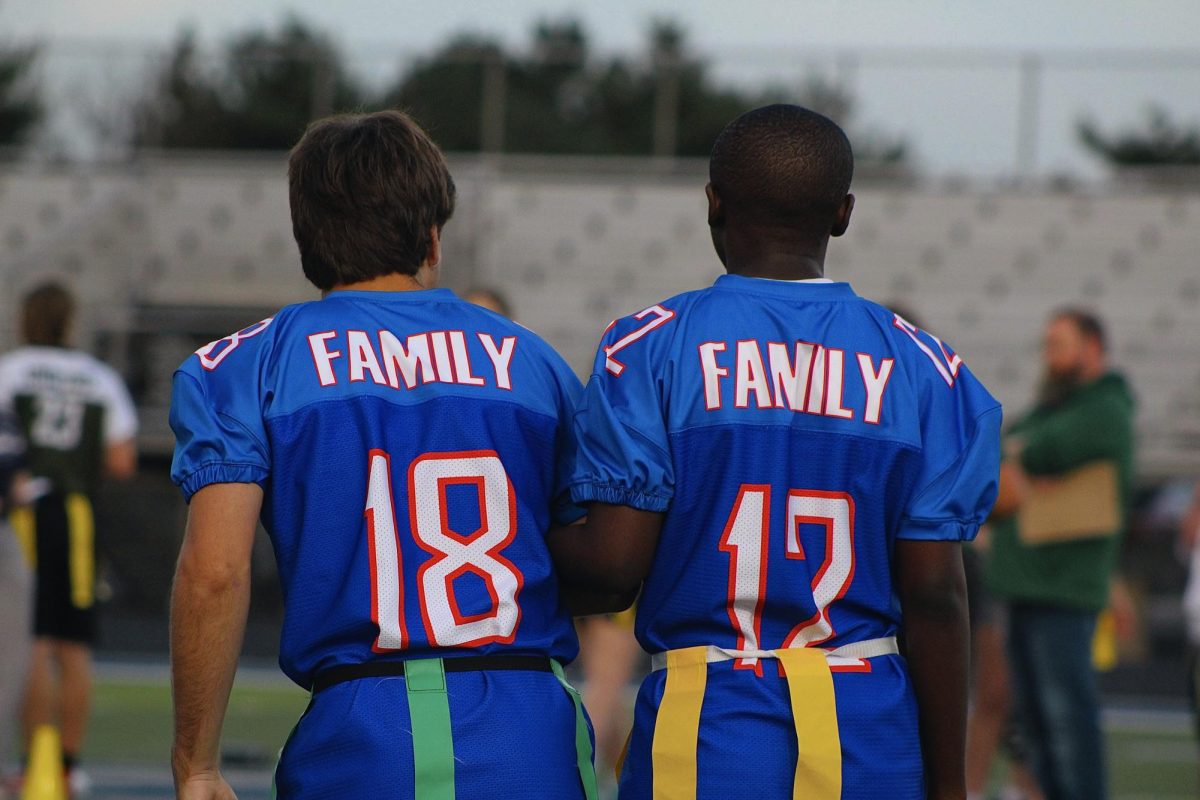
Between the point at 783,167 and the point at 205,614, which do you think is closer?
the point at 205,614

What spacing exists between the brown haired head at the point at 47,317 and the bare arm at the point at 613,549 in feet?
17.0

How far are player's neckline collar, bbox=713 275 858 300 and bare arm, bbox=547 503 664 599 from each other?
411mm

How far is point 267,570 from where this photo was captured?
56.9ft

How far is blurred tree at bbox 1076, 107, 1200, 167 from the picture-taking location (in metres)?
20.3

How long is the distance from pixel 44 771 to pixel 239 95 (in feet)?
58.0

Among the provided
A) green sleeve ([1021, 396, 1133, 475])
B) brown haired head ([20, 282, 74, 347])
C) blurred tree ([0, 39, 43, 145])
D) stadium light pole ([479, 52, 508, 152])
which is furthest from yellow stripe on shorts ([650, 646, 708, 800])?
blurred tree ([0, 39, 43, 145])

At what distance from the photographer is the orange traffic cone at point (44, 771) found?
5.94 meters

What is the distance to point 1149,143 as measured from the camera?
21.1m

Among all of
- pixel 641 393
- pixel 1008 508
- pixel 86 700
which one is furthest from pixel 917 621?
pixel 86 700

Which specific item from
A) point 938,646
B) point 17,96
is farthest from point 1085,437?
point 17,96

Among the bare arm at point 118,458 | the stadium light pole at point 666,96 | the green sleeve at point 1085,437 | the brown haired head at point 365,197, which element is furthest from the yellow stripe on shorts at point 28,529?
the stadium light pole at point 666,96

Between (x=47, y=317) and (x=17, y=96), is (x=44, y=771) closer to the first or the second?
(x=47, y=317)

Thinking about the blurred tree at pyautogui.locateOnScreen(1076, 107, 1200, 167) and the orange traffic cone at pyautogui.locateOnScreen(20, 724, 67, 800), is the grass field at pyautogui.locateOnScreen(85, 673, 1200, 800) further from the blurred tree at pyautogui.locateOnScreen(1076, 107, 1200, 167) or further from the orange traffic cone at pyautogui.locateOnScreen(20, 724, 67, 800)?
the blurred tree at pyautogui.locateOnScreen(1076, 107, 1200, 167)

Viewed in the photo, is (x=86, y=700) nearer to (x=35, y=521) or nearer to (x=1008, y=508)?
(x=35, y=521)
